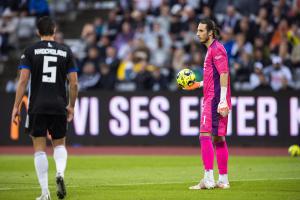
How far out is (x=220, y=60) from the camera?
1141 centimetres

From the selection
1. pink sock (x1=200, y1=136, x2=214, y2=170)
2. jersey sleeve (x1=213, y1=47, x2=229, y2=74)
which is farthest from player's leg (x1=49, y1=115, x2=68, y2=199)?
jersey sleeve (x1=213, y1=47, x2=229, y2=74)

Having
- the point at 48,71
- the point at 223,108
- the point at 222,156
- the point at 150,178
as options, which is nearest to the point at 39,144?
the point at 48,71

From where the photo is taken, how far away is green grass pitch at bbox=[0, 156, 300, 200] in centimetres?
1074

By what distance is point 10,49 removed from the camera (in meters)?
25.5

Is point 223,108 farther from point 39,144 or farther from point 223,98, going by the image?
point 39,144

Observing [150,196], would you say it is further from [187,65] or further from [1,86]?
[1,86]

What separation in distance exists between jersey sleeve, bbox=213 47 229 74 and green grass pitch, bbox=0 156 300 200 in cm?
176

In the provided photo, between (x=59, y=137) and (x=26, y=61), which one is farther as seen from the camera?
(x=59, y=137)

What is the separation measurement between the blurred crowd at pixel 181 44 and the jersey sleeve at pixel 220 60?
352 inches

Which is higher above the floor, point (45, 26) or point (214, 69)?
point (45, 26)

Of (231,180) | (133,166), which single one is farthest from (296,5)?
(231,180)

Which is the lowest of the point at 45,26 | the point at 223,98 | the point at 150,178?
the point at 150,178

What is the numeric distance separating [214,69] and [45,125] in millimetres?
2805

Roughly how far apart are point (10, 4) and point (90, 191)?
A: 51.9 feet
